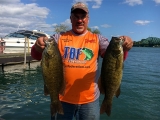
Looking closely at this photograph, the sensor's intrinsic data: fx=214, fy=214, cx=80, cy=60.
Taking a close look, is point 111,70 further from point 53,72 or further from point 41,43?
point 41,43

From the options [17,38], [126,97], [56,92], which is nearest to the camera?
[56,92]

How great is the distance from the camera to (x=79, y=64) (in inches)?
152

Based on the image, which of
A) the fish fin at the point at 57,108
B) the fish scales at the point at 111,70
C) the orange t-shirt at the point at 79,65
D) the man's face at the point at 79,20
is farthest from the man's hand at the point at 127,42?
the fish fin at the point at 57,108

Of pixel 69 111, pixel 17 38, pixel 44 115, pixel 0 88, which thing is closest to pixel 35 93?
pixel 0 88

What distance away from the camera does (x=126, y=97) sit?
1270 cm

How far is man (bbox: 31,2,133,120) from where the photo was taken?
3877 mm

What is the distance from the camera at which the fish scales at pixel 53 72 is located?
339 centimetres

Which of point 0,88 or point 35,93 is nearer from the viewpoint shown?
point 35,93

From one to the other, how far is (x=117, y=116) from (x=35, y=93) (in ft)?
18.0

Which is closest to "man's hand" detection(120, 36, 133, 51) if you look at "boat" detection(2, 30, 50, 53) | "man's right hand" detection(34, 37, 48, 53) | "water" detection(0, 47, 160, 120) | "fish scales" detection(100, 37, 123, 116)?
"fish scales" detection(100, 37, 123, 116)

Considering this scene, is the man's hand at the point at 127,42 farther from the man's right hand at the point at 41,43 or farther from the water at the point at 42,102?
the water at the point at 42,102

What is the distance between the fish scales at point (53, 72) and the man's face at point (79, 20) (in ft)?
2.19

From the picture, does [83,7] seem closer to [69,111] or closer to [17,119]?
[69,111]

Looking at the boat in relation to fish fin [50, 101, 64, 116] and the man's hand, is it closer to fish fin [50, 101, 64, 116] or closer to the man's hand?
fish fin [50, 101, 64, 116]
